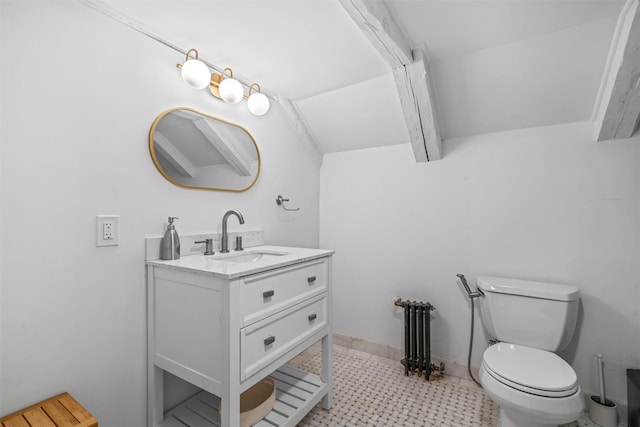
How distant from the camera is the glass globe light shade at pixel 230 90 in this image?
157cm

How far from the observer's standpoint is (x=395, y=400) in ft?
5.68

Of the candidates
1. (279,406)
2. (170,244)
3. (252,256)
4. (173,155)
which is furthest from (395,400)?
(173,155)

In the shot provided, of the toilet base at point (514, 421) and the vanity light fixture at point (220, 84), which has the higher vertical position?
the vanity light fixture at point (220, 84)

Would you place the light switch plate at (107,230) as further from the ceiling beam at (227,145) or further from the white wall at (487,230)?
the white wall at (487,230)

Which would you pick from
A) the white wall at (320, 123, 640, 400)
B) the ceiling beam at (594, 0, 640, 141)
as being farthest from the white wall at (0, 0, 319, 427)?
the ceiling beam at (594, 0, 640, 141)

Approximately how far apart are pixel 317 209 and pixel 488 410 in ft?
5.91

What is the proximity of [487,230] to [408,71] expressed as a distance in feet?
3.79

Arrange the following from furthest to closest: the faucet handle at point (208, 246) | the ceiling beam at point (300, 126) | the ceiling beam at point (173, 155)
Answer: the ceiling beam at point (300, 126) → the faucet handle at point (208, 246) → the ceiling beam at point (173, 155)

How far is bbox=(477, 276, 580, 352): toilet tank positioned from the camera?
154 centimetres

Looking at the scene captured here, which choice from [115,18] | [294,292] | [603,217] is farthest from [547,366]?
[115,18]

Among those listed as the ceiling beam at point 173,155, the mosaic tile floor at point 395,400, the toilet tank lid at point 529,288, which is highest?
the ceiling beam at point 173,155

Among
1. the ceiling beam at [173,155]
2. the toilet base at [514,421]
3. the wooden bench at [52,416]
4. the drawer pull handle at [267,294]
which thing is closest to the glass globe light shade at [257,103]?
the ceiling beam at [173,155]

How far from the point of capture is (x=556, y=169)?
1.75 meters

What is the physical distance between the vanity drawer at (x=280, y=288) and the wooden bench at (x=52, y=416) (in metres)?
0.56
